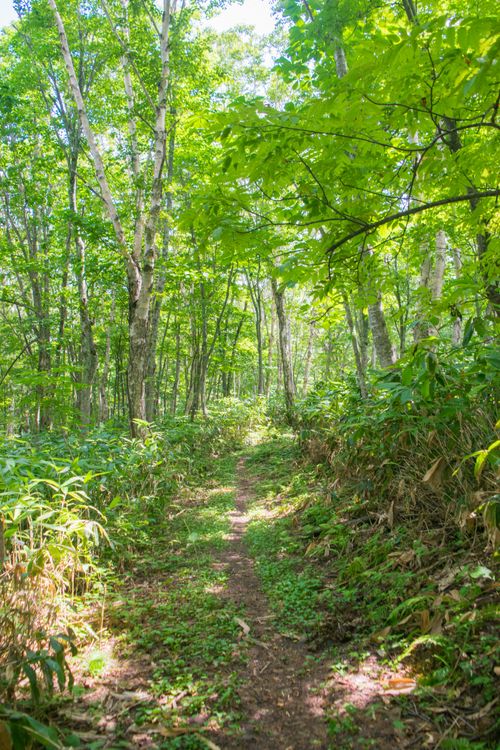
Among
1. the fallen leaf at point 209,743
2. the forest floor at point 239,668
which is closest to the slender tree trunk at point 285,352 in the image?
the forest floor at point 239,668

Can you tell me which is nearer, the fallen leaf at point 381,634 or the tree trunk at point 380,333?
the fallen leaf at point 381,634

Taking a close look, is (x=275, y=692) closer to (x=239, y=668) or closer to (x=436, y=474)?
(x=239, y=668)

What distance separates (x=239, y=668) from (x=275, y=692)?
0.31 metres

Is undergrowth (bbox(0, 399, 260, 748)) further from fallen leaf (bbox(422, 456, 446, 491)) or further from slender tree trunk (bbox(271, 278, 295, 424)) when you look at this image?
slender tree trunk (bbox(271, 278, 295, 424))

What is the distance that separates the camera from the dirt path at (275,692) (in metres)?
2.04

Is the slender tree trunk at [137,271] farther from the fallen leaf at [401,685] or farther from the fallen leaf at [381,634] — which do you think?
the fallen leaf at [401,685]

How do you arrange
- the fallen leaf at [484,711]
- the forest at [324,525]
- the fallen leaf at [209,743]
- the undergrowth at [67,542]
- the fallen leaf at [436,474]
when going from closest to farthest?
1. the fallen leaf at [484,711]
2. the fallen leaf at [209,743]
3. the forest at [324,525]
4. the undergrowth at [67,542]
5. the fallen leaf at [436,474]

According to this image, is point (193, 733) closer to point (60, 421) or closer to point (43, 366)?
point (60, 421)

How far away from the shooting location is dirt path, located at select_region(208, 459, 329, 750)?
6.68 ft

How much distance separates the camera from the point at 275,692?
94.3 inches

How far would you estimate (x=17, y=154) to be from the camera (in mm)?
11648

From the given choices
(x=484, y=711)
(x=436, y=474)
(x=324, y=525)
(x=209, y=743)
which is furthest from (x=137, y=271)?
(x=484, y=711)

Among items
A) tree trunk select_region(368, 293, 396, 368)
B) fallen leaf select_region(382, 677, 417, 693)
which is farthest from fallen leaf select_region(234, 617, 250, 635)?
tree trunk select_region(368, 293, 396, 368)

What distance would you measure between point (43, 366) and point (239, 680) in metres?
11.0
